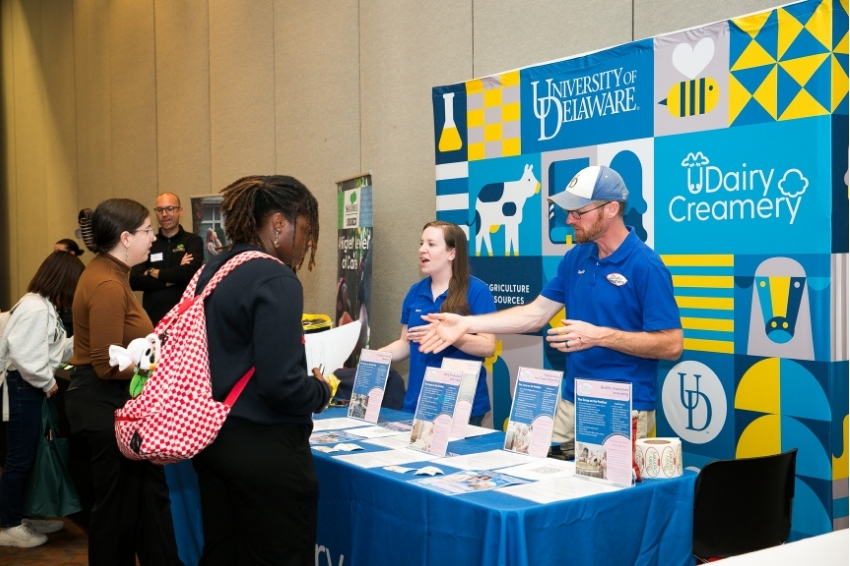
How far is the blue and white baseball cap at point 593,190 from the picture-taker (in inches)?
103

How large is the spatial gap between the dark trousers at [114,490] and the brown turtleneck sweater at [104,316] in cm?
10

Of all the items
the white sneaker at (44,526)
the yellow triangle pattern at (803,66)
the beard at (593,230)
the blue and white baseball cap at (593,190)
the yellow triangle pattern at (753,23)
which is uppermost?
the yellow triangle pattern at (753,23)

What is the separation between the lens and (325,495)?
8.24ft

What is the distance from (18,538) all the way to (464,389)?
2.83 m

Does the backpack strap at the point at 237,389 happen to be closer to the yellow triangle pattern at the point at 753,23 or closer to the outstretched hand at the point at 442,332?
the outstretched hand at the point at 442,332

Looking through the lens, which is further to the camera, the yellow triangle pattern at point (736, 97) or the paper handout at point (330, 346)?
the yellow triangle pattern at point (736, 97)

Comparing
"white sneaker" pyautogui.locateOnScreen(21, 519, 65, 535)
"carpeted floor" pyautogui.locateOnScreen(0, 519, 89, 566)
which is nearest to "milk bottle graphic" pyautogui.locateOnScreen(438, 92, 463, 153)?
"carpeted floor" pyautogui.locateOnScreen(0, 519, 89, 566)

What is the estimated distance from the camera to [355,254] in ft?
16.6

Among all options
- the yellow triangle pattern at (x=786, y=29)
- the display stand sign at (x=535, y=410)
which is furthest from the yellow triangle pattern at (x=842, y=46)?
the display stand sign at (x=535, y=410)

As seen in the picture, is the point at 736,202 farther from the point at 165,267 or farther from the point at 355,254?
the point at 165,267

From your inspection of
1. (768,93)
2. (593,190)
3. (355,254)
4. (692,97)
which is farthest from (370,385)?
(355,254)

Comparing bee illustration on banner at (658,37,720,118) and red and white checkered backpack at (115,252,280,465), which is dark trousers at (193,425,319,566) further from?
bee illustration on banner at (658,37,720,118)

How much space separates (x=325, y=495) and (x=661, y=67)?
6.63 ft

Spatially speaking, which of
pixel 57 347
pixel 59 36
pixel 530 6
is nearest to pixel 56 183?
Result: pixel 59 36
